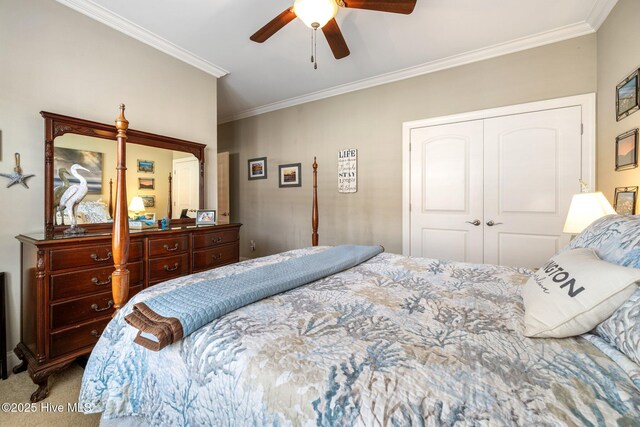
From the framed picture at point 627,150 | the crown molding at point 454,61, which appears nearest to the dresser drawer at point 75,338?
the crown molding at point 454,61

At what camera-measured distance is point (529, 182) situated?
265 centimetres

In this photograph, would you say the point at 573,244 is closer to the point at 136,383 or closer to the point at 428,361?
the point at 428,361

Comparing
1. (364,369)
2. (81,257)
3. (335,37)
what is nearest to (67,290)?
(81,257)

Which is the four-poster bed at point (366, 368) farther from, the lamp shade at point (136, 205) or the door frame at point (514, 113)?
the door frame at point (514, 113)

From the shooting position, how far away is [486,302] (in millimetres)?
1086

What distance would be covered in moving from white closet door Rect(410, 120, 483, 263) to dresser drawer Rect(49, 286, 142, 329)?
288 cm

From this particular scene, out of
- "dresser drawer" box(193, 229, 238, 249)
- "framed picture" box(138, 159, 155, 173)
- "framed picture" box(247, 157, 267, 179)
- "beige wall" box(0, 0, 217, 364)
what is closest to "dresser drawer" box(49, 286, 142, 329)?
"beige wall" box(0, 0, 217, 364)

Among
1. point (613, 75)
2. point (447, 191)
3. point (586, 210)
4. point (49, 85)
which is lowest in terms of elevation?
point (586, 210)

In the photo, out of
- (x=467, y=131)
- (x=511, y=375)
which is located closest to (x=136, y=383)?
(x=511, y=375)

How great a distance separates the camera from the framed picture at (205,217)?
2865 mm

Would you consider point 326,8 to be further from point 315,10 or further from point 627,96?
point 627,96

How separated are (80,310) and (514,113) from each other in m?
3.90

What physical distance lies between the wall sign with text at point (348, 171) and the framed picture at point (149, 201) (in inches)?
84.7

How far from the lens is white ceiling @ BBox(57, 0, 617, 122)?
2158 mm
